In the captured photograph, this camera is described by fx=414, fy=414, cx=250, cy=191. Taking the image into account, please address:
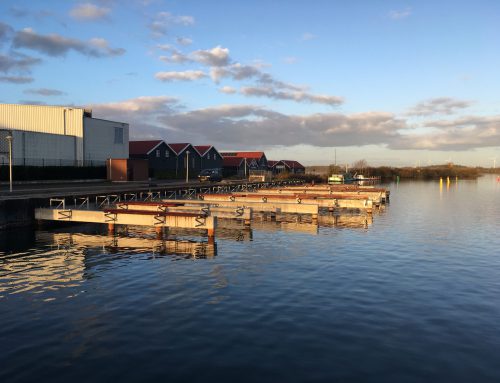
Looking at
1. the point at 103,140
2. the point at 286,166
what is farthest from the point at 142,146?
the point at 286,166

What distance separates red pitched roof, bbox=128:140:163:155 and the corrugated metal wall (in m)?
18.9

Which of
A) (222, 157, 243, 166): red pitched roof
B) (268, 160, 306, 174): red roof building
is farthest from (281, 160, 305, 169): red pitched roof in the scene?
Answer: (222, 157, 243, 166): red pitched roof

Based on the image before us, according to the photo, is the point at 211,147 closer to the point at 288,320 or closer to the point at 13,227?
the point at 13,227

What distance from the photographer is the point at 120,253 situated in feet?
63.3

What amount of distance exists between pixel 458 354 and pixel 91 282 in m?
11.3

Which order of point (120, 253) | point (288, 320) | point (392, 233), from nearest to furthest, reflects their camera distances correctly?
point (288, 320), point (120, 253), point (392, 233)

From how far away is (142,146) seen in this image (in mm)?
77250

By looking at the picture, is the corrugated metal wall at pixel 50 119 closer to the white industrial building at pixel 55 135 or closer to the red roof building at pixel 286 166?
the white industrial building at pixel 55 135

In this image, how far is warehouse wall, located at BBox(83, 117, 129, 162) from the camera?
2293 inches

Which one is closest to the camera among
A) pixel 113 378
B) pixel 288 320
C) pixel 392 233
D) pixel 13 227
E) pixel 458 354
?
pixel 113 378

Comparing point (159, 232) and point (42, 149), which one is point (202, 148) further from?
point (159, 232)

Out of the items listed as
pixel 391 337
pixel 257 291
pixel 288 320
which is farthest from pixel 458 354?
pixel 257 291

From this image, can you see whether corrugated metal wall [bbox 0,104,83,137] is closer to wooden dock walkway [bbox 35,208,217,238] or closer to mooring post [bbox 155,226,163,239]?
wooden dock walkway [bbox 35,208,217,238]

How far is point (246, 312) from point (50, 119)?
53958mm
